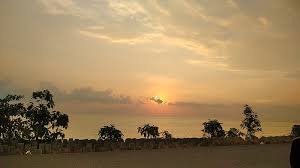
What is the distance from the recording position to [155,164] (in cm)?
579

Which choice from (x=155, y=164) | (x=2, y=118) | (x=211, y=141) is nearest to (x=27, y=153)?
(x=2, y=118)

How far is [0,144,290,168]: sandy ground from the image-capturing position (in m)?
5.40

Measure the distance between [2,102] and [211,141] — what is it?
3.55 m

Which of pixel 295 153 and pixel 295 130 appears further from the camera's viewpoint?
pixel 295 130

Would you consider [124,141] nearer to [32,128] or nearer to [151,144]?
[151,144]

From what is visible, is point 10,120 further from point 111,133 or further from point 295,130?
point 295,130

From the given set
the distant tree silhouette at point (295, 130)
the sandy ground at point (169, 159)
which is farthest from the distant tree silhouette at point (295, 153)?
the distant tree silhouette at point (295, 130)

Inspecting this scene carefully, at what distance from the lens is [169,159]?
611 cm

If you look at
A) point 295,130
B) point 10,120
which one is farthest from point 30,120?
point 295,130

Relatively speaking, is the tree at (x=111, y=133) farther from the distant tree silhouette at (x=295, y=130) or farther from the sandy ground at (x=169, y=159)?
the distant tree silhouette at (x=295, y=130)

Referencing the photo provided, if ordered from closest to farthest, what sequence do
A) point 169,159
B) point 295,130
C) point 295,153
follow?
point 295,153 < point 169,159 < point 295,130

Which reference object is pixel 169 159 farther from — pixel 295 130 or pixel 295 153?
pixel 295 130

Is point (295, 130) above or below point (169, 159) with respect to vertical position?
above

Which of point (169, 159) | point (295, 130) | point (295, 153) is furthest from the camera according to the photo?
point (295, 130)
